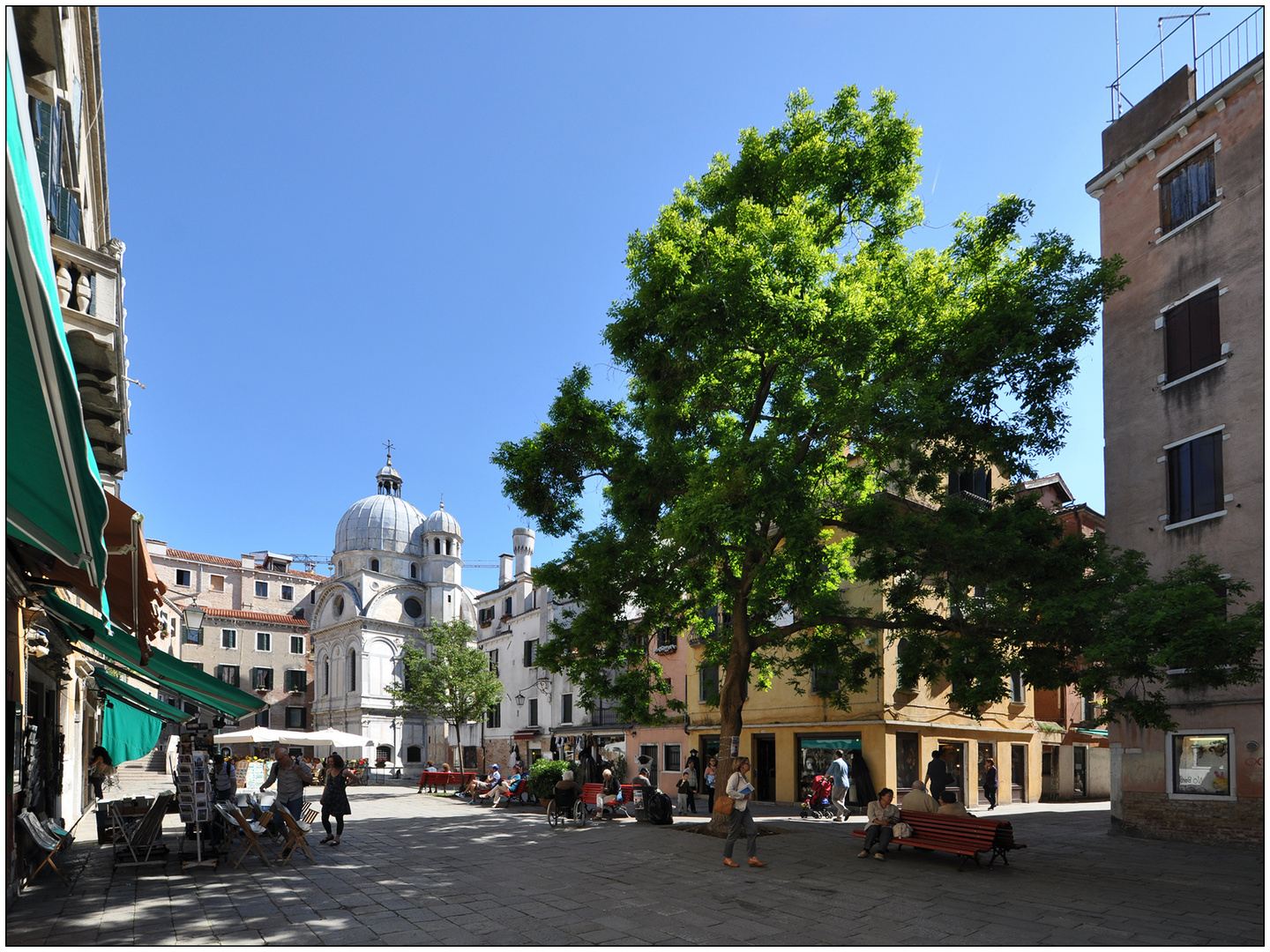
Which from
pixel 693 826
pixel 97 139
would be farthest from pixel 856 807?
pixel 97 139

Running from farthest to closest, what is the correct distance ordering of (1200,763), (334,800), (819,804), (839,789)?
(819,804) < (839,789) < (1200,763) < (334,800)

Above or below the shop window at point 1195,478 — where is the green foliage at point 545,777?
below

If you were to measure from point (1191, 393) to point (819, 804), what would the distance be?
11.3m

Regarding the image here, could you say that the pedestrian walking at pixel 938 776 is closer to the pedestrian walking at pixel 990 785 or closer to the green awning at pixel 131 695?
the pedestrian walking at pixel 990 785

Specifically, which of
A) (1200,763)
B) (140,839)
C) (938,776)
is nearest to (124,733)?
(140,839)

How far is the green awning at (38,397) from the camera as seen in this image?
11.6 ft

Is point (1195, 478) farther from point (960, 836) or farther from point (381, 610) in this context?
point (381, 610)

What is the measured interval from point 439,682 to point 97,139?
30.0 meters

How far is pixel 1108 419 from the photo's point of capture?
1898 cm

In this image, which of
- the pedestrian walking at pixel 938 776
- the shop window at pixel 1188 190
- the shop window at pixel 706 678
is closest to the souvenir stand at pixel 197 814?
the pedestrian walking at pixel 938 776

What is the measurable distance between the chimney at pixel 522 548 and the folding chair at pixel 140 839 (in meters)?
37.8

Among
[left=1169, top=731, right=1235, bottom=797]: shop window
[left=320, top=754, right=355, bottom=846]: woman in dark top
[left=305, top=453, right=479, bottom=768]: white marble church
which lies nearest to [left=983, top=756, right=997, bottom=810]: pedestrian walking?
[left=1169, top=731, right=1235, bottom=797]: shop window

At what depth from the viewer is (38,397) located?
4.00m

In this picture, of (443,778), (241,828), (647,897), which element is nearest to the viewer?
(647,897)
